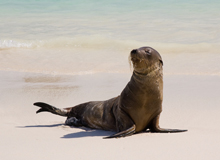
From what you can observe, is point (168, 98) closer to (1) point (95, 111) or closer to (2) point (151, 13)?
(1) point (95, 111)

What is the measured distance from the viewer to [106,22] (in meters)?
18.7

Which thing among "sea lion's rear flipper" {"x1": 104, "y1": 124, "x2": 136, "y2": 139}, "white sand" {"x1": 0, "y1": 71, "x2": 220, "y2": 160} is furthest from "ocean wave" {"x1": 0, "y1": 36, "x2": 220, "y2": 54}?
"sea lion's rear flipper" {"x1": 104, "y1": 124, "x2": 136, "y2": 139}

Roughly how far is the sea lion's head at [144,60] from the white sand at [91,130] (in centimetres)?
77

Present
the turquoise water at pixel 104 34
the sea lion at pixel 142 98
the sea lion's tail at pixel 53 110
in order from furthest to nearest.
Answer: the turquoise water at pixel 104 34, the sea lion's tail at pixel 53 110, the sea lion at pixel 142 98

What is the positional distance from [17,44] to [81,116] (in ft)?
30.6

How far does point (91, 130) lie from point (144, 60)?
1.41 metres

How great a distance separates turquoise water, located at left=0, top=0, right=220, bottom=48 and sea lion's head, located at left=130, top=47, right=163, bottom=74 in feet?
31.6

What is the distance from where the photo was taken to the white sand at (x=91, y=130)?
362 centimetres

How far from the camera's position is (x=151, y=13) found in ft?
68.0

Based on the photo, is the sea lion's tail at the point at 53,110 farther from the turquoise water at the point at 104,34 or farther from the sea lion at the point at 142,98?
the turquoise water at the point at 104,34

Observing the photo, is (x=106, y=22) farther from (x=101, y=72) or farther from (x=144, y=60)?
(x=144, y=60)

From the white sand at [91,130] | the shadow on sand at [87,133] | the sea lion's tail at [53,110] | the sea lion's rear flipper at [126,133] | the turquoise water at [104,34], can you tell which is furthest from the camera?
the turquoise water at [104,34]

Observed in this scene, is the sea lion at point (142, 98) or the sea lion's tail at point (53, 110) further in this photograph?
the sea lion's tail at point (53, 110)

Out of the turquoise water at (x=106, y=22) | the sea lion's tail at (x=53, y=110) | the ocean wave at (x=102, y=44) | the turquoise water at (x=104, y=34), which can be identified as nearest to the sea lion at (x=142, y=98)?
the sea lion's tail at (x=53, y=110)
